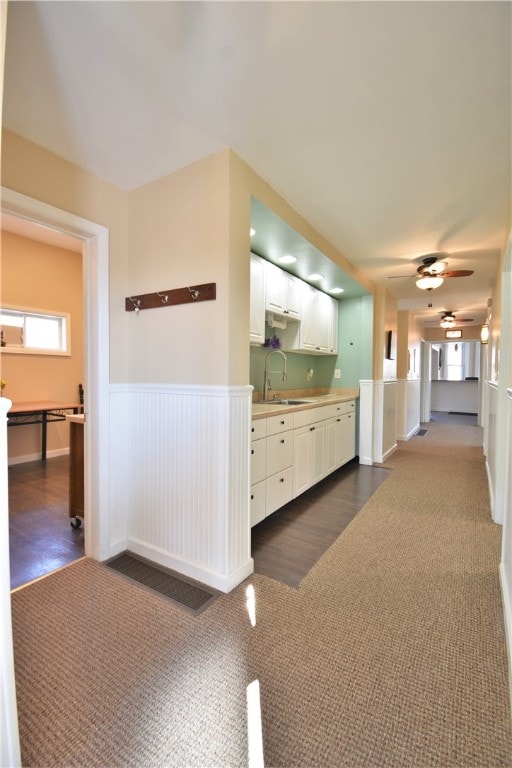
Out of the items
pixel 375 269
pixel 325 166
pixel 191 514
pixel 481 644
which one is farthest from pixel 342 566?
pixel 375 269

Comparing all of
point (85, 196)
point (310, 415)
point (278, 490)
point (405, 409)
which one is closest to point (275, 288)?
point (310, 415)

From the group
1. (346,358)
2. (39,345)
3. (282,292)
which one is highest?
(282,292)

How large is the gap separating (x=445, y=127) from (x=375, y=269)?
2.45 metres

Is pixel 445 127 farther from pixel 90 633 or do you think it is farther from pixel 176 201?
pixel 90 633

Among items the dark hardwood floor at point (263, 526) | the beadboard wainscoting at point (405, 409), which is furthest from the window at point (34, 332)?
the beadboard wainscoting at point (405, 409)

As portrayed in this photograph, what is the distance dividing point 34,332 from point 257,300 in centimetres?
347

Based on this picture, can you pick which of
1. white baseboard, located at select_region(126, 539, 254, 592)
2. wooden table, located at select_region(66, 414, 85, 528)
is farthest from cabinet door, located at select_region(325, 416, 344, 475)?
wooden table, located at select_region(66, 414, 85, 528)

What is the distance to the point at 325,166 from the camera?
211cm

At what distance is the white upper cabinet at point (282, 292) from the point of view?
3.26m

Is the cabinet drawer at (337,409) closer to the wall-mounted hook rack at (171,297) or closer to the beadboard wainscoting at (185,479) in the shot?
the beadboard wainscoting at (185,479)

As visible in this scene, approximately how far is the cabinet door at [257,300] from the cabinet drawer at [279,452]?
0.87 m

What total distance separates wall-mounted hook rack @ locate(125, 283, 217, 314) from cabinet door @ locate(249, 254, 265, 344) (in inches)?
37.8

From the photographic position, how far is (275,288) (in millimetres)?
3381

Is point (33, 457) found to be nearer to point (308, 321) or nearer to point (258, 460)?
point (258, 460)
